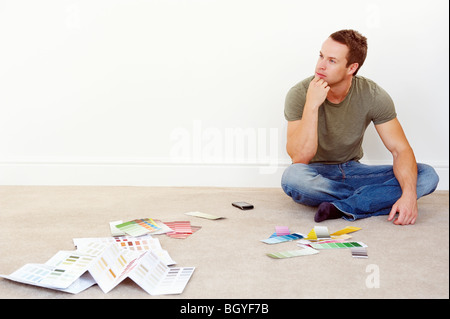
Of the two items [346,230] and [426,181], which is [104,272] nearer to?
[346,230]

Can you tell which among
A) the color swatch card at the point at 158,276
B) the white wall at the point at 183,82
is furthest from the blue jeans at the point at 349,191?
the color swatch card at the point at 158,276

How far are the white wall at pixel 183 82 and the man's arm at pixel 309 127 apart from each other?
0.76 m

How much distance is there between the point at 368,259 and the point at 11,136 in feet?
7.89

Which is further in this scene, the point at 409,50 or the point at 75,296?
the point at 409,50

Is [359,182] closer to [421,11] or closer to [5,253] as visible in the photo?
A: [421,11]

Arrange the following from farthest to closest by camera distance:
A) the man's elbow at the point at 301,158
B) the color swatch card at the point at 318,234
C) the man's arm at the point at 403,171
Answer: the man's elbow at the point at 301,158
the man's arm at the point at 403,171
the color swatch card at the point at 318,234

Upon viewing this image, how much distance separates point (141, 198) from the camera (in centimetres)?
278

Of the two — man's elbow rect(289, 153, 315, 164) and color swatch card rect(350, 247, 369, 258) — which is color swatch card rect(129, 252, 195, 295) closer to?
color swatch card rect(350, 247, 369, 258)

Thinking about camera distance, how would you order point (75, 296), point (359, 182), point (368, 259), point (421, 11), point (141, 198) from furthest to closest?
1. point (421, 11)
2. point (141, 198)
3. point (359, 182)
4. point (368, 259)
5. point (75, 296)

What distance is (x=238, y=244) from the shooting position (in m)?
1.87

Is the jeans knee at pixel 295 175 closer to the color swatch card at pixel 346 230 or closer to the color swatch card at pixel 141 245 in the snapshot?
the color swatch card at pixel 346 230

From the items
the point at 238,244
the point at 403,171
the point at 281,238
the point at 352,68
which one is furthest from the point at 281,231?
the point at 352,68

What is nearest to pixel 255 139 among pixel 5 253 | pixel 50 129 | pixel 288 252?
pixel 50 129

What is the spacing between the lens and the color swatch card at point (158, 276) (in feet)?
4.55
